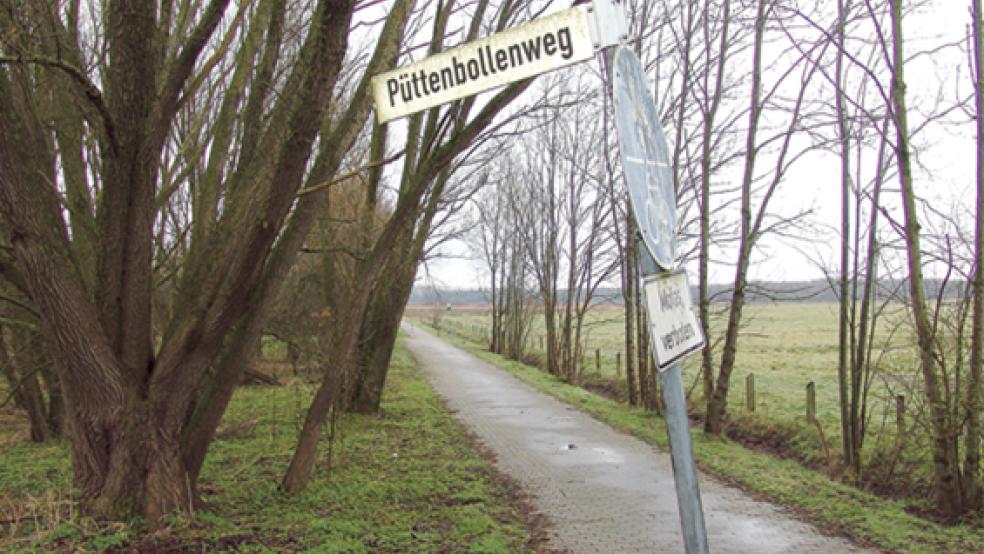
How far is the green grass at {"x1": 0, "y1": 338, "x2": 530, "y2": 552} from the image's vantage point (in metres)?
5.11

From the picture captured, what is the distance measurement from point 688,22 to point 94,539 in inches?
453

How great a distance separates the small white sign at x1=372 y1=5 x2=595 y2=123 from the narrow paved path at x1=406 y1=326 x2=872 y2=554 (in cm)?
406

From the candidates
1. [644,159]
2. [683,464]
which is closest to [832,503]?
[683,464]

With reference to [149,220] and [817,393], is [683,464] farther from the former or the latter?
[817,393]

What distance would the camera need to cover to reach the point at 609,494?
755 cm

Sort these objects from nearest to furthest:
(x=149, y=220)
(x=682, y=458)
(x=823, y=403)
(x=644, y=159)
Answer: (x=682, y=458) → (x=644, y=159) → (x=149, y=220) → (x=823, y=403)

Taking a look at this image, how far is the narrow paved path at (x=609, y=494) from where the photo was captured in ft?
19.2

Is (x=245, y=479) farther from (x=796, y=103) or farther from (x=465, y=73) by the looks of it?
(x=796, y=103)

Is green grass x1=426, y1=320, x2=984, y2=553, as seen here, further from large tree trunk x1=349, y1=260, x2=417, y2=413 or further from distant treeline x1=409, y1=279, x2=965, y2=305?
large tree trunk x1=349, y1=260, x2=417, y2=413

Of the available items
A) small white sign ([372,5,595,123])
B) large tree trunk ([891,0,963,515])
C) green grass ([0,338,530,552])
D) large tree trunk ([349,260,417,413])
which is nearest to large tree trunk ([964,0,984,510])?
large tree trunk ([891,0,963,515])

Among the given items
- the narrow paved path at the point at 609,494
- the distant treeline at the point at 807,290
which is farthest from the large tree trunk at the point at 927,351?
the narrow paved path at the point at 609,494

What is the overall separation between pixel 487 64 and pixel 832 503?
636 centimetres

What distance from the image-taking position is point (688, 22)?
12.3 m

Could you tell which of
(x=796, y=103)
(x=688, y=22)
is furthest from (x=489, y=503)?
(x=688, y=22)
